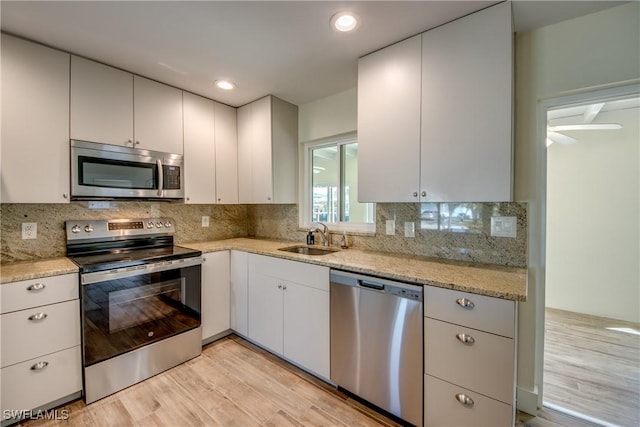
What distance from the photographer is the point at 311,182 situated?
9.81 ft

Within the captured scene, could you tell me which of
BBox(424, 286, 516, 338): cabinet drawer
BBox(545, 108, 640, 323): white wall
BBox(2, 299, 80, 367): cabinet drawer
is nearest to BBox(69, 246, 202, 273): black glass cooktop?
BBox(2, 299, 80, 367): cabinet drawer

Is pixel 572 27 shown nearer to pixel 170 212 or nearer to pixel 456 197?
pixel 456 197

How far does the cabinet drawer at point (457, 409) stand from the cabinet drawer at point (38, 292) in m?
2.22

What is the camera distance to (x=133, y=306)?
1.92 m

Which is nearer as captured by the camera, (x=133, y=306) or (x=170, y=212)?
(x=133, y=306)

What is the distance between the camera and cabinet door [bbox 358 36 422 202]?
68.4 inches

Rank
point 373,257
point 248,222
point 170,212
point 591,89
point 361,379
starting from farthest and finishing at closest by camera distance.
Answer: point 248,222
point 170,212
point 373,257
point 361,379
point 591,89

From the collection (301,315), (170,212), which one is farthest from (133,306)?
(301,315)

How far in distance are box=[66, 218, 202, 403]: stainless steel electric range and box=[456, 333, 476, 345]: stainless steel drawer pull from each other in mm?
1989

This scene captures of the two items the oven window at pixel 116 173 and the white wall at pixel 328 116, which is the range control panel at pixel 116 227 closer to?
the oven window at pixel 116 173

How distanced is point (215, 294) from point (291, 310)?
0.84 metres

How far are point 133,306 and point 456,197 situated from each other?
233 centimetres

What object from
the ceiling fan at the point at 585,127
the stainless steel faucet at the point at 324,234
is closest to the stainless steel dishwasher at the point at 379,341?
the stainless steel faucet at the point at 324,234

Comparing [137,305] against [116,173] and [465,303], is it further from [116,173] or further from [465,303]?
[465,303]
